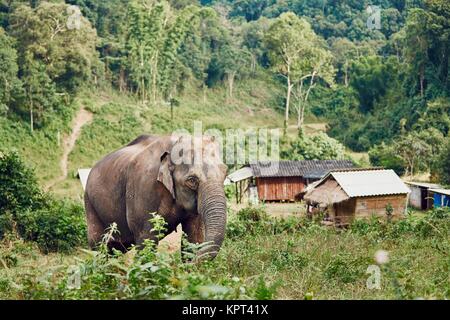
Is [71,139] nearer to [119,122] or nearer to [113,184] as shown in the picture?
[119,122]

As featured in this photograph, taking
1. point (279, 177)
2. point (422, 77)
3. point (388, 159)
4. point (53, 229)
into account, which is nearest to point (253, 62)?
point (422, 77)

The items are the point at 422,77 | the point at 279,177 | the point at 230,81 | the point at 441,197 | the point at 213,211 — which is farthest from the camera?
the point at 230,81

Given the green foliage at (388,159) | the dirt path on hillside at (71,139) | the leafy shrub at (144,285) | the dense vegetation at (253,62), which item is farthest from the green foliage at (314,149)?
the leafy shrub at (144,285)

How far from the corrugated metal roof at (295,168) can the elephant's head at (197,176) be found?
28.3 meters

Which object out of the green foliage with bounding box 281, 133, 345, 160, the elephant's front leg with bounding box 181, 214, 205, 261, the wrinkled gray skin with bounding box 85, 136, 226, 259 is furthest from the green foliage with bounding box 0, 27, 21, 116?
the elephant's front leg with bounding box 181, 214, 205, 261

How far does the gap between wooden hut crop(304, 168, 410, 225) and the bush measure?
8.55 metres

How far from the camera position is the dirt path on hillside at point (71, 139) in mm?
38469

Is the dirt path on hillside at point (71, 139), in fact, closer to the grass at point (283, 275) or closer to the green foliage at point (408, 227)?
the green foliage at point (408, 227)

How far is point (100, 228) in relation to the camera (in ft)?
30.2

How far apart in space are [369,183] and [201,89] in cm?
3269

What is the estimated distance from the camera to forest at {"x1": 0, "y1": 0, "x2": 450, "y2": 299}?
71.7 feet

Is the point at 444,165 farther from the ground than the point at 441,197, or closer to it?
farther from the ground

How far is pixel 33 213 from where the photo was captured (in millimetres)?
20250
